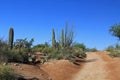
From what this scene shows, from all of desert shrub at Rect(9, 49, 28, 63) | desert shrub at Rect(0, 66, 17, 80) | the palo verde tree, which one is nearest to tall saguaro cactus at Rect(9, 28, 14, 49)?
the palo verde tree

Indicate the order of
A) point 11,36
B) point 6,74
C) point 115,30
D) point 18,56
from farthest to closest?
point 115,30 → point 11,36 → point 18,56 → point 6,74

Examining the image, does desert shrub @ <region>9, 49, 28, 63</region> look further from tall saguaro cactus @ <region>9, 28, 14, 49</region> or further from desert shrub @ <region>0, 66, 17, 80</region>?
desert shrub @ <region>0, 66, 17, 80</region>

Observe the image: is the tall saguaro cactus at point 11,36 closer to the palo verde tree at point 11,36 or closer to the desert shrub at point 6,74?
the palo verde tree at point 11,36

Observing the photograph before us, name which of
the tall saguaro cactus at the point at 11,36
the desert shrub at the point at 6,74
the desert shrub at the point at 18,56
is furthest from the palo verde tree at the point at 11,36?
the desert shrub at the point at 6,74

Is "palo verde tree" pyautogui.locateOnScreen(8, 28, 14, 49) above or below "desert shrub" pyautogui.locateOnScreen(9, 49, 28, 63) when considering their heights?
above

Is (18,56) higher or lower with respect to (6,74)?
higher

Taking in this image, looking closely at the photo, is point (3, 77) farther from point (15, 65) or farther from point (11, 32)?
point (11, 32)

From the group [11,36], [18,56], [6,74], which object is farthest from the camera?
[11,36]

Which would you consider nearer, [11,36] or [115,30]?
[11,36]

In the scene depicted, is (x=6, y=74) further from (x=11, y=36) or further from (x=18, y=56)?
(x=11, y=36)

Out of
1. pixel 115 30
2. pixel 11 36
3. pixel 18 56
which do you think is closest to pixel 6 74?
pixel 18 56

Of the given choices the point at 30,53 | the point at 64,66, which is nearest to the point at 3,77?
the point at 64,66

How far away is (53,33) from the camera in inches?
1328

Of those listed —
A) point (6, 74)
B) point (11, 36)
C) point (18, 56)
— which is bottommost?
point (6, 74)
